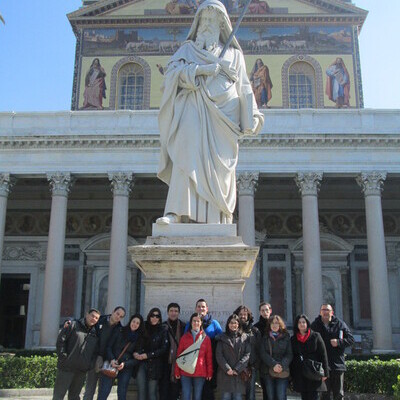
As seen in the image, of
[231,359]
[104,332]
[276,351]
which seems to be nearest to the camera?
[231,359]

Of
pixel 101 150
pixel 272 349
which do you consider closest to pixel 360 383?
pixel 272 349

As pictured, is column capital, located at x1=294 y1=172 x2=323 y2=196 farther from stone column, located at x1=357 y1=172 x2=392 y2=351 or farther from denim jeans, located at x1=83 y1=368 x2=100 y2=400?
denim jeans, located at x1=83 y1=368 x2=100 y2=400

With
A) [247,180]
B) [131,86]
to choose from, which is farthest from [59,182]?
[131,86]

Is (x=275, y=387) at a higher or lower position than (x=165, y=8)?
lower

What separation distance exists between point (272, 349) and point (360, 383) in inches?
310

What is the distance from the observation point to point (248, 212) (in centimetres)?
2519

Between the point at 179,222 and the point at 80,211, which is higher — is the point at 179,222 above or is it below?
below

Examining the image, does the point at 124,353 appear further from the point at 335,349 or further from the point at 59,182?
the point at 59,182

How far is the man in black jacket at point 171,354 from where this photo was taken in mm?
6016

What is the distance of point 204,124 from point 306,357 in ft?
9.90

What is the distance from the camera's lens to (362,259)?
101ft

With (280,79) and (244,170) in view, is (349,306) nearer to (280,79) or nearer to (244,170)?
(244,170)

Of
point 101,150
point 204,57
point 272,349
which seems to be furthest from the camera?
point 101,150

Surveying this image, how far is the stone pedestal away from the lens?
20.3 ft
